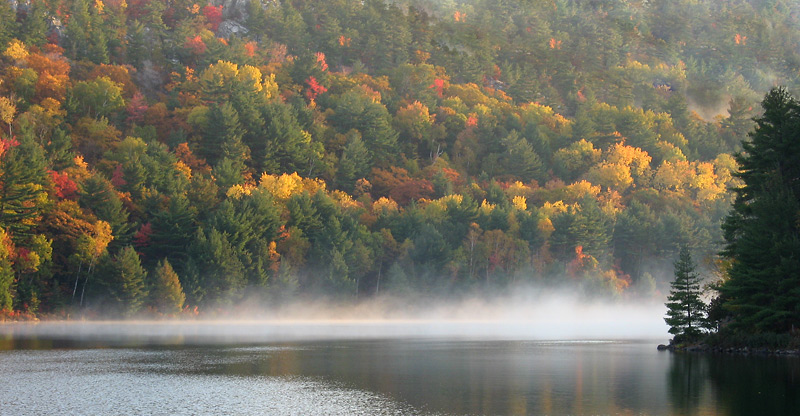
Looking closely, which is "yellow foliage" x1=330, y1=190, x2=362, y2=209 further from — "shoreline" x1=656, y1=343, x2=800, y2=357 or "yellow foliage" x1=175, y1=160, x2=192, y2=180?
"shoreline" x1=656, y1=343, x2=800, y2=357

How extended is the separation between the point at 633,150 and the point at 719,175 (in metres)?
18.5

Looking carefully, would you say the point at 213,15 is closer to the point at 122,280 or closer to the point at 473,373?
the point at 122,280

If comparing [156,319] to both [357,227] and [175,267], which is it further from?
[357,227]

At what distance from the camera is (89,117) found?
136m

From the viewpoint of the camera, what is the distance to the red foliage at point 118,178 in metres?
118

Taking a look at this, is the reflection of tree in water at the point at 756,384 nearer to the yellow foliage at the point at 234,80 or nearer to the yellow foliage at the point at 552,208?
the yellow foliage at the point at 552,208

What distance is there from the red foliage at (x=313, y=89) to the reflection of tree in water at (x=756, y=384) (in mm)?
127381

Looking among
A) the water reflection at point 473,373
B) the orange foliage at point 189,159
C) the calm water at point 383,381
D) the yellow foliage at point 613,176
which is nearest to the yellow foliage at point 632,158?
the yellow foliage at point 613,176

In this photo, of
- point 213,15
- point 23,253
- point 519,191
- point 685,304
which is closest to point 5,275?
point 23,253

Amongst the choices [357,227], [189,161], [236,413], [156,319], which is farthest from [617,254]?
[236,413]

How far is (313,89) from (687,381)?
13850 centimetres

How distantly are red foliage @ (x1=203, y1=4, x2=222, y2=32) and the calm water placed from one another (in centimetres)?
13674

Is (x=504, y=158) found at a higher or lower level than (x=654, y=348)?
higher

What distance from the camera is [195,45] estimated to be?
172250mm
